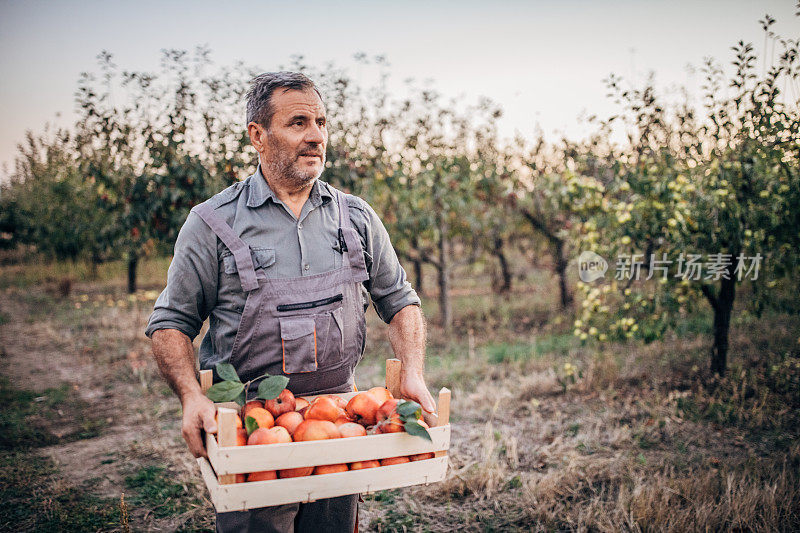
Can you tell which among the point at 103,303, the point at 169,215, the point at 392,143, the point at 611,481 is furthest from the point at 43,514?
the point at 103,303

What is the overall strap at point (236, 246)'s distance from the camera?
6.52 feet

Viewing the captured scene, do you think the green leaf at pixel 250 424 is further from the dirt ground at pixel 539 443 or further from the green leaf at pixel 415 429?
the dirt ground at pixel 539 443

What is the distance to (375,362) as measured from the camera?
7375 mm

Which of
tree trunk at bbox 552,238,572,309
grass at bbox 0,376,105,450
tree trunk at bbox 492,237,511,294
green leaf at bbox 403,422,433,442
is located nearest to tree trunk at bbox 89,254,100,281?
grass at bbox 0,376,105,450

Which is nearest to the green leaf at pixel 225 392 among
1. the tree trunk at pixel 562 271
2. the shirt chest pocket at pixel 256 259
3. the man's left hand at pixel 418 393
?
the shirt chest pocket at pixel 256 259

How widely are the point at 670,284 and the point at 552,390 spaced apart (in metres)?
1.43

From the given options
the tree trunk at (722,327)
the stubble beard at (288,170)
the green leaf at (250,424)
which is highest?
the stubble beard at (288,170)

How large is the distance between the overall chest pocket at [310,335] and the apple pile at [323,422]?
13cm

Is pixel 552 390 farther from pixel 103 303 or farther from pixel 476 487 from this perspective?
pixel 103 303

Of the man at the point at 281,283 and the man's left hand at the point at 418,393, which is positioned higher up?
the man at the point at 281,283

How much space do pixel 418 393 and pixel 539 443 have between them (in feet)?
9.07

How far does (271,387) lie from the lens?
1804 millimetres

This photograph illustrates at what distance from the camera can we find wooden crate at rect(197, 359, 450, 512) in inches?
62.7

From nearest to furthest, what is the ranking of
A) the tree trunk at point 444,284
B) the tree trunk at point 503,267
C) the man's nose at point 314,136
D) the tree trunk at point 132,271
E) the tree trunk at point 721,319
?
the man's nose at point 314,136 < the tree trunk at point 721,319 < the tree trunk at point 444,284 < the tree trunk at point 503,267 < the tree trunk at point 132,271
